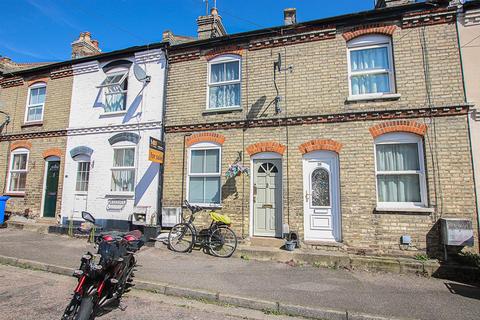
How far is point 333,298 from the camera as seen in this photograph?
15.3 feet

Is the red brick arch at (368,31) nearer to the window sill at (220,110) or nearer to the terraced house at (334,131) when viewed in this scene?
the terraced house at (334,131)

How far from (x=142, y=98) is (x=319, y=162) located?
670cm

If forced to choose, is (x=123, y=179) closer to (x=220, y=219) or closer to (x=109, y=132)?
(x=109, y=132)

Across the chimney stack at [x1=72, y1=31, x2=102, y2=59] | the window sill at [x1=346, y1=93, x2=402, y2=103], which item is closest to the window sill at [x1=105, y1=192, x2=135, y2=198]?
the chimney stack at [x1=72, y1=31, x2=102, y2=59]

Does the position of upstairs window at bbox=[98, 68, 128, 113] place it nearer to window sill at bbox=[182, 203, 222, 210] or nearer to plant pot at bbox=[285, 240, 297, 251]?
window sill at bbox=[182, 203, 222, 210]

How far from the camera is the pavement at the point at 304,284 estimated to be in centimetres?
440

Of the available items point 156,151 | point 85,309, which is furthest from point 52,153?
point 85,309

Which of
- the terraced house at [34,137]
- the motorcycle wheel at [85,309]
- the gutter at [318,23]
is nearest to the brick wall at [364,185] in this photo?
the gutter at [318,23]

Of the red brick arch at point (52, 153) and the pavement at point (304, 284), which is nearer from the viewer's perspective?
the pavement at point (304, 284)

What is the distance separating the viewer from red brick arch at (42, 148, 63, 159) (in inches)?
413

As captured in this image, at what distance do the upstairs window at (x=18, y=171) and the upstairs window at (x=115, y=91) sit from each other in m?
4.45

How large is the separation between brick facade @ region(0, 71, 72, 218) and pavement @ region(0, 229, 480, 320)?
3.91 meters

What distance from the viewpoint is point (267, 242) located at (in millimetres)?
7453

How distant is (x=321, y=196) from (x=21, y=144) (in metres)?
Answer: 12.5
